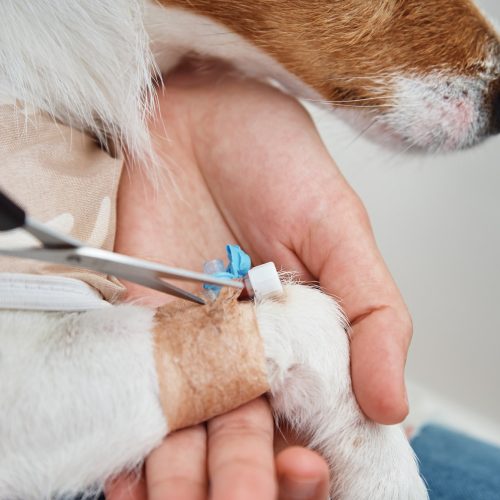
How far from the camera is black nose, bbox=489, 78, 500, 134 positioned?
71cm

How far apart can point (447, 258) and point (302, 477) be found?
1.04m

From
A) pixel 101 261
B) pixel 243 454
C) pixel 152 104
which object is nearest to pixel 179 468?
pixel 243 454

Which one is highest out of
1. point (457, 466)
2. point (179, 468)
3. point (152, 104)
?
point (152, 104)

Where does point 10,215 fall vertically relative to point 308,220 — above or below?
above

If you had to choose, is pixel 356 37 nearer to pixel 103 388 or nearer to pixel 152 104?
pixel 152 104

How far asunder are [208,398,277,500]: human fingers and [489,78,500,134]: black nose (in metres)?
0.45

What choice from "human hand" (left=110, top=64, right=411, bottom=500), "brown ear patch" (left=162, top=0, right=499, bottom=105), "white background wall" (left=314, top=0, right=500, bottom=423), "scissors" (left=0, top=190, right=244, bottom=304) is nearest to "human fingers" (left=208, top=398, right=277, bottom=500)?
"human hand" (left=110, top=64, right=411, bottom=500)

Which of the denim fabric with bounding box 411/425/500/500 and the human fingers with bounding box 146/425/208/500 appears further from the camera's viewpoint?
the denim fabric with bounding box 411/425/500/500

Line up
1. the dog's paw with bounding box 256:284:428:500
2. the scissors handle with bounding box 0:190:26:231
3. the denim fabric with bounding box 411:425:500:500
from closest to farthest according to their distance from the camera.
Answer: the scissors handle with bounding box 0:190:26:231, the dog's paw with bounding box 256:284:428:500, the denim fabric with bounding box 411:425:500:500

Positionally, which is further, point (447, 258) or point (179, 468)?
point (447, 258)

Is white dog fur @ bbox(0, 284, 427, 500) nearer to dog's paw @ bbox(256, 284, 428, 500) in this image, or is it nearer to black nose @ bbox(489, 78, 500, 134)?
dog's paw @ bbox(256, 284, 428, 500)

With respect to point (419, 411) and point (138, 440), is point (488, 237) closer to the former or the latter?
point (419, 411)

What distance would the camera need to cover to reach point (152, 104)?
28.2 inches

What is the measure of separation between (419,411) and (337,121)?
2.85 ft
